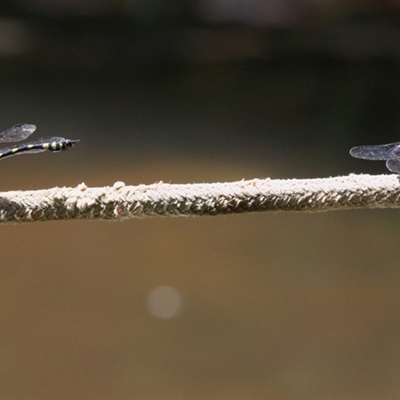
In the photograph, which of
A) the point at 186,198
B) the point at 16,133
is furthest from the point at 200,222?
the point at 186,198

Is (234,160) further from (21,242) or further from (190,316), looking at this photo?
(21,242)

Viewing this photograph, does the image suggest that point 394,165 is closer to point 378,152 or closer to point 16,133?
point 378,152

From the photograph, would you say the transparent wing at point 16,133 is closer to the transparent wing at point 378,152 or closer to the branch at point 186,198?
the branch at point 186,198

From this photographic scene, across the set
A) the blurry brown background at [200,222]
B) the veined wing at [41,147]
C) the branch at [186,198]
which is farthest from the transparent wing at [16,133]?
the blurry brown background at [200,222]

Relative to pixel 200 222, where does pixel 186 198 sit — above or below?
above

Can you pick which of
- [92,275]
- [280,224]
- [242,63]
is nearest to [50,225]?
[92,275]
